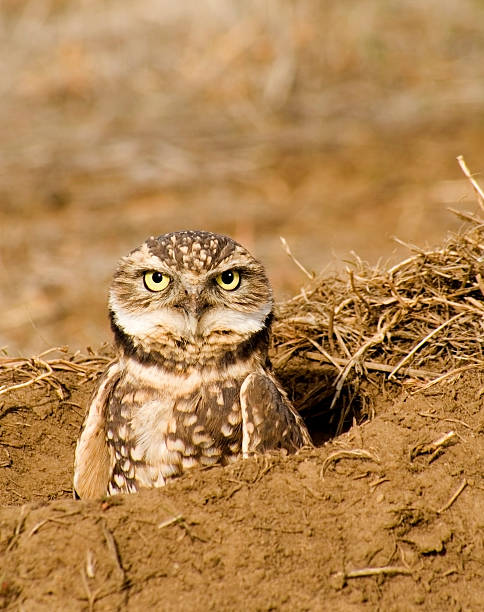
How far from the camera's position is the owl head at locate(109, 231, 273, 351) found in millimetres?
3707

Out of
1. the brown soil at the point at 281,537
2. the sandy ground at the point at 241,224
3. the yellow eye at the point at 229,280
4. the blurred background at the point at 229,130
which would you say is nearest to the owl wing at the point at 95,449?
the sandy ground at the point at 241,224

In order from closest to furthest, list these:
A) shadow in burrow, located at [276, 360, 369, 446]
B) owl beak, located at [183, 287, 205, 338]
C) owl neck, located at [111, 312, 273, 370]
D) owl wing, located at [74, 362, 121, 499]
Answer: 1. owl beak, located at [183, 287, 205, 338]
2. owl neck, located at [111, 312, 273, 370]
3. owl wing, located at [74, 362, 121, 499]
4. shadow in burrow, located at [276, 360, 369, 446]

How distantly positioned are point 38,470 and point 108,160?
6874 millimetres

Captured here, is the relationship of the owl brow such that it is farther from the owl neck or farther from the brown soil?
the brown soil

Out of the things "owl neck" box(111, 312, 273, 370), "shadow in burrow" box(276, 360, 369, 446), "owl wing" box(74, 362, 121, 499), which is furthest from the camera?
"shadow in burrow" box(276, 360, 369, 446)

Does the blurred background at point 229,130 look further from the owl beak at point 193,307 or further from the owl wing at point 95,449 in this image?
the owl beak at point 193,307

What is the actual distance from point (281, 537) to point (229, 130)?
865 centimetres

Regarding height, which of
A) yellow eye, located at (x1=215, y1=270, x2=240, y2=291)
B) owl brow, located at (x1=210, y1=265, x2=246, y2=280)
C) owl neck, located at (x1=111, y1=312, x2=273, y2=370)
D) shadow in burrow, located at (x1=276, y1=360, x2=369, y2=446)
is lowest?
shadow in burrow, located at (x1=276, y1=360, x2=369, y2=446)

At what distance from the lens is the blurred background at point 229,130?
9.61m

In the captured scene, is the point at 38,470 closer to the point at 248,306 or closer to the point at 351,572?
the point at 248,306

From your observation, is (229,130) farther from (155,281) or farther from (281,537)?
(281,537)

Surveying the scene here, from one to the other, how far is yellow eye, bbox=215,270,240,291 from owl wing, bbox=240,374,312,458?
391 mm

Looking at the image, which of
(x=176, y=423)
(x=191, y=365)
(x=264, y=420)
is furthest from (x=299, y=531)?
(x=191, y=365)

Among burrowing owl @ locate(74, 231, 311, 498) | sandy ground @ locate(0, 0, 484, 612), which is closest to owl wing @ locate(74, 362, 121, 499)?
burrowing owl @ locate(74, 231, 311, 498)
